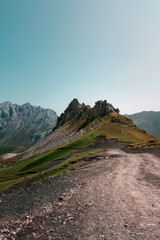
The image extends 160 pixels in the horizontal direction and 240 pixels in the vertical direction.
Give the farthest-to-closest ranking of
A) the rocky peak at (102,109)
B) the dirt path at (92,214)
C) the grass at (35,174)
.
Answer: the rocky peak at (102,109) → the grass at (35,174) → the dirt path at (92,214)

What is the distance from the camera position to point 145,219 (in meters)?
13.6

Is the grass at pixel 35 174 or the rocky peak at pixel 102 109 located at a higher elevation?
the rocky peak at pixel 102 109

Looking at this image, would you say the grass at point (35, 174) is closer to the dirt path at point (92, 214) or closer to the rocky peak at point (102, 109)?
the dirt path at point (92, 214)

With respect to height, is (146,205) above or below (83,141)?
below

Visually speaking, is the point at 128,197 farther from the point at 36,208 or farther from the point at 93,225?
the point at 36,208

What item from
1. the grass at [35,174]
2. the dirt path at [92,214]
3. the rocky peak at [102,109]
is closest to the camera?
the dirt path at [92,214]

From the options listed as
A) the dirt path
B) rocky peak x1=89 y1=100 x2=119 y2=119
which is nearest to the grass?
the dirt path

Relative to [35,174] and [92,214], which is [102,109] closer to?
[35,174]

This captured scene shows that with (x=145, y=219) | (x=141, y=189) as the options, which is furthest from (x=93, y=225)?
(x=141, y=189)

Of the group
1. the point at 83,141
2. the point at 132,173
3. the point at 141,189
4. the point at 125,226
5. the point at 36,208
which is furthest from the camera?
the point at 83,141

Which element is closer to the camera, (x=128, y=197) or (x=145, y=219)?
(x=145, y=219)

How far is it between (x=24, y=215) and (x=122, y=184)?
14106 millimetres

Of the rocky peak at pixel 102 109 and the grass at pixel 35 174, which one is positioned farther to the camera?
the rocky peak at pixel 102 109

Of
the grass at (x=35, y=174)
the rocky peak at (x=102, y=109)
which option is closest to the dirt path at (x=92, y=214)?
the grass at (x=35, y=174)
